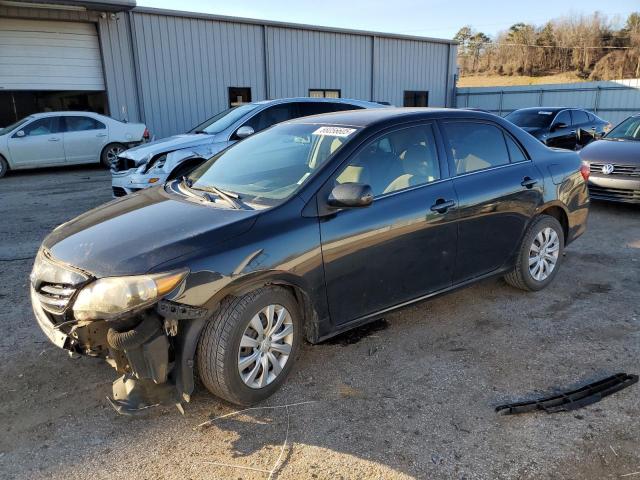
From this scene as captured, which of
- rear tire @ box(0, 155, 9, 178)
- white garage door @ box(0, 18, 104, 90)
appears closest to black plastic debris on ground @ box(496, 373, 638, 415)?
rear tire @ box(0, 155, 9, 178)

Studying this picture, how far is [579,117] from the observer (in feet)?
43.9

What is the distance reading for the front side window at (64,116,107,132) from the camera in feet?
42.5

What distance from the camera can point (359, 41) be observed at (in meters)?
20.5

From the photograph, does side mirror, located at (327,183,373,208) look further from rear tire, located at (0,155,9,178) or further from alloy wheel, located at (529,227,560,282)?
rear tire, located at (0,155,9,178)

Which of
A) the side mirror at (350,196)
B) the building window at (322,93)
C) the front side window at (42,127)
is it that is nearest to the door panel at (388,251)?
the side mirror at (350,196)

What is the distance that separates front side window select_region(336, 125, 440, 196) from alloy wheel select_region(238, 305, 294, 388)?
0.98 meters

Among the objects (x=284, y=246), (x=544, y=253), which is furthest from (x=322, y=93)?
(x=284, y=246)

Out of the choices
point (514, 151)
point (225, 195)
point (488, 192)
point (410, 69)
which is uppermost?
point (410, 69)

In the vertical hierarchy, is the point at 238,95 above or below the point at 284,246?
above

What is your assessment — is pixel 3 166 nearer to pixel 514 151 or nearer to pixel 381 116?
pixel 381 116

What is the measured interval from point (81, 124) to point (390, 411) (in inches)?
505

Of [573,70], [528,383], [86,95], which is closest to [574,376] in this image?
[528,383]

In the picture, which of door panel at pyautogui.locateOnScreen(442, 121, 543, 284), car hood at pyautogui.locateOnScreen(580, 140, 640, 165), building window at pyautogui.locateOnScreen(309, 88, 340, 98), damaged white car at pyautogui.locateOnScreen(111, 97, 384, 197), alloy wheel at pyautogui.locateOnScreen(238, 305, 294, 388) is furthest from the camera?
building window at pyautogui.locateOnScreen(309, 88, 340, 98)

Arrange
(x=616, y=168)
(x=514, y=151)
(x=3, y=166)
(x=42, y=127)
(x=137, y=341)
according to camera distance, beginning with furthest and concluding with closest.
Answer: (x=42, y=127)
(x=3, y=166)
(x=616, y=168)
(x=514, y=151)
(x=137, y=341)
